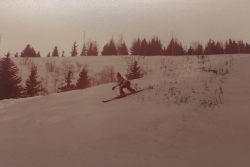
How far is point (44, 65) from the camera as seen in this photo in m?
61.0

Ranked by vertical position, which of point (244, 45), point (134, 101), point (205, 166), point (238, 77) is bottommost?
point (205, 166)

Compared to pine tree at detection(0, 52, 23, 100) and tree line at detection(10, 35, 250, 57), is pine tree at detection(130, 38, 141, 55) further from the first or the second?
pine tree at detection(0, 52, 23, 100)

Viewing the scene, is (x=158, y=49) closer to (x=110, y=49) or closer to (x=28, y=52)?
(x=110, y=49)

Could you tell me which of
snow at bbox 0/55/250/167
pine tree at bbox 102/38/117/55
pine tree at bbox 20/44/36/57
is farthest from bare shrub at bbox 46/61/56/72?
snow at bbox 0/55/250/167

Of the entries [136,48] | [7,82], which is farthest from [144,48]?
[7,82]

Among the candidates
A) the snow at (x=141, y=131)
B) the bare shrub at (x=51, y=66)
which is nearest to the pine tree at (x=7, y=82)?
the snow at (x=141, y=131)

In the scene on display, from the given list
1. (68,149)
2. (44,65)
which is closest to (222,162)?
(68,149)

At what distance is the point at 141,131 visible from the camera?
28.8 feet

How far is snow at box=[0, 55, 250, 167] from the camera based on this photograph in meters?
7.00

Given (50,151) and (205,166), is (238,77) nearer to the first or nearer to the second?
(205,166)

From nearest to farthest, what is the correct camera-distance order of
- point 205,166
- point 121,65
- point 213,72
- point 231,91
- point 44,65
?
point 205,166
point 231,91
point 213,72
point 121,65
point 44,65

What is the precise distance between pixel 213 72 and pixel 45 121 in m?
10.8

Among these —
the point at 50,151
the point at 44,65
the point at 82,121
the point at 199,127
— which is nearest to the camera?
the point at 50,151

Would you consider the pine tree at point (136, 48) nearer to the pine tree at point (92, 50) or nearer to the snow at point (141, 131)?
the pine tree at point (92, 50)
